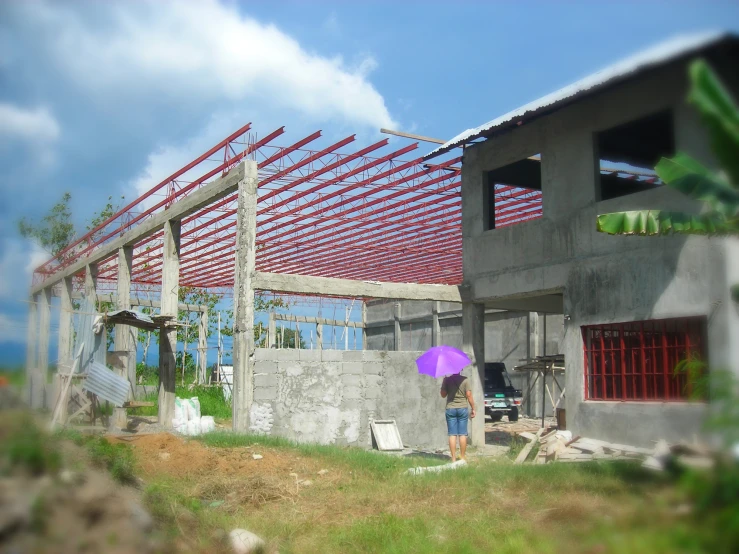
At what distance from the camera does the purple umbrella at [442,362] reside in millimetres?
12711

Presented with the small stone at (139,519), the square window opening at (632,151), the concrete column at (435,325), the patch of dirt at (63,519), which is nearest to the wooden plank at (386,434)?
the square window opening at (632,151)

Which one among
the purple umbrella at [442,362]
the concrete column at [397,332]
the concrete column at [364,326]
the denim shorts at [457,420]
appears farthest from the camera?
the concrete column at [364,326]

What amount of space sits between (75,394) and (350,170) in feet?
27.0

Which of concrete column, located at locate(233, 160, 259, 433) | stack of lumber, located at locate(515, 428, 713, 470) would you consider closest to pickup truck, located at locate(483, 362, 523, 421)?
stack of lumber, located at locate(515, 428, 713, 470)

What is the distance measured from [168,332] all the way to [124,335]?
2.50 meters

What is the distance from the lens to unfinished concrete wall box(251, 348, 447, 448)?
14758 millimetres

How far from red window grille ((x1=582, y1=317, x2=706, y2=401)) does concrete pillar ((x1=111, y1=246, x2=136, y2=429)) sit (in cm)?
1078

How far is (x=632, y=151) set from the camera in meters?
15.2

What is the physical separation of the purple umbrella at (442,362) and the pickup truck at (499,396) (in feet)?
33.9

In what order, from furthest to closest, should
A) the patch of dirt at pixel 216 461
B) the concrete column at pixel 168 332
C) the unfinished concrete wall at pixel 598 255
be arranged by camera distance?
the concrete column at pixel 168 332
the patch of dirt at pixel 216 461
the unfinished concrete wall at pixel 598 255

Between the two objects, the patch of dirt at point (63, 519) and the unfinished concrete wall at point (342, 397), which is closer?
the patch of dirt at point (63, 519)

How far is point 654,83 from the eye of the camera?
11.9 m

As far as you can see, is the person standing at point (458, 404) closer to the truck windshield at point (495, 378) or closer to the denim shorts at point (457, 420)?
the denim shorts at point (457, 420)

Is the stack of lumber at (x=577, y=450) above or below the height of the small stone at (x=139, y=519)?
below
